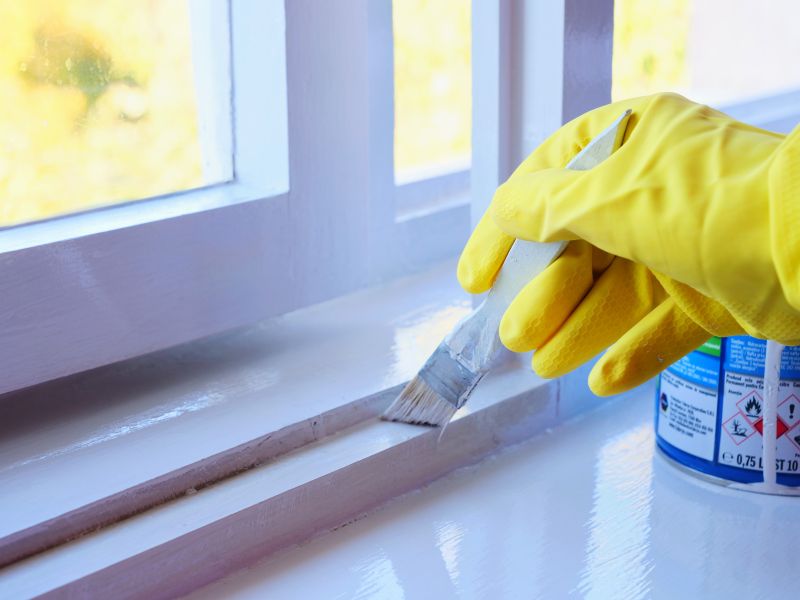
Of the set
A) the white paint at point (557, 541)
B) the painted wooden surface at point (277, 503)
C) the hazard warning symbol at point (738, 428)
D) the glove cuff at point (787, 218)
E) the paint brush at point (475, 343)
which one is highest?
the glove cuff at point (787, 218)

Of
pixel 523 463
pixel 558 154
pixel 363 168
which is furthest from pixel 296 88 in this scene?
pixel 523 463

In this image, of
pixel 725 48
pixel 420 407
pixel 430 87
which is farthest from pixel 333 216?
pixel 725 48

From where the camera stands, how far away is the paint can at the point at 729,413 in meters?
0.67

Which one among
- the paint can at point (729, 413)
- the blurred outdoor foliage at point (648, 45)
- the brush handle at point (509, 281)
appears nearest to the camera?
the brush handle at point (509, 281)

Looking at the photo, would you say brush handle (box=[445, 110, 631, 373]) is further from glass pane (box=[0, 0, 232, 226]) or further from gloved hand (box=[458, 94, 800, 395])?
glass pane (box=[0, 0, 232, 226])

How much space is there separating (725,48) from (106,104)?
1.00 m

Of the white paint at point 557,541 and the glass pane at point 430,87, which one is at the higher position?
the glass pane at point 430,87

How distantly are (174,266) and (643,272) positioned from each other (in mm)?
327

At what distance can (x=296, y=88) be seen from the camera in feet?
2.43

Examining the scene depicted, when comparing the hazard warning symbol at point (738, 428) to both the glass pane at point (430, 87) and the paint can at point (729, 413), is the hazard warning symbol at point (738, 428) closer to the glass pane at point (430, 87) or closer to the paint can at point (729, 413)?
the paint can at point (729, 413)

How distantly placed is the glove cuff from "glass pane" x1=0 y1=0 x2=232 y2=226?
449mm

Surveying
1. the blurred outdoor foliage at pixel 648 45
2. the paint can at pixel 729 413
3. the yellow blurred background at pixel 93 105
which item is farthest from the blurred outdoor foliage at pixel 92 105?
the blurred outdoor foliage at pixel 648 45

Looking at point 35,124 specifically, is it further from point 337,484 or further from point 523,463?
point 523,463

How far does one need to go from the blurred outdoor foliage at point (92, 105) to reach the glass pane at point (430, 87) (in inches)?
11.5
